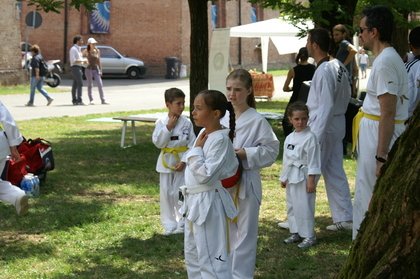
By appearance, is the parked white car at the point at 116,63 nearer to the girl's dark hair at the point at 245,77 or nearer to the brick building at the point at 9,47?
the brick building at the point at 9,47

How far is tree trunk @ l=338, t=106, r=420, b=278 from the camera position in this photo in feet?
14.8

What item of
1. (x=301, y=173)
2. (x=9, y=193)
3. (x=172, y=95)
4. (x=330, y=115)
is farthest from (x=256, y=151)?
(x=9, y=193)

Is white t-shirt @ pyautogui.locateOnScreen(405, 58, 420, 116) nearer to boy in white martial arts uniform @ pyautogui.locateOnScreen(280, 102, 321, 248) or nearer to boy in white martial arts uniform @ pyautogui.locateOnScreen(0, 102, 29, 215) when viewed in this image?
boy in white martial arts uniform @ pyautogui.locateOnScreen(280, 102, 321, 248)

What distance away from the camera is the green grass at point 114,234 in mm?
8477

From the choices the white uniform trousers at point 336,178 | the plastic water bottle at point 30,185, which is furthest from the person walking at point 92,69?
the white uniform trousers at point 336,178

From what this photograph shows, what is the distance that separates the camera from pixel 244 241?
7762 millimetres

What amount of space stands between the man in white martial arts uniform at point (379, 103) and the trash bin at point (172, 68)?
45372 mm

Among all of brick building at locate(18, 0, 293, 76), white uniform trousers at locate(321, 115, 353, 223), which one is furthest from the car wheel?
white uniform trousers at locate(321, 115, 353, 223)

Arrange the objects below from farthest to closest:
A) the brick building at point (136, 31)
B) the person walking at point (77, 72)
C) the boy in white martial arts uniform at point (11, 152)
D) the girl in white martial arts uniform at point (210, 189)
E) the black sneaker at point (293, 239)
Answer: the brick building at point (136, 31) → the person walking at point (77, 72) → the boy in white martial arts uniform at point (11, 152) → the black sneaker at point (293, 239) → the girl in white martial arts uniform at point (210, 189)

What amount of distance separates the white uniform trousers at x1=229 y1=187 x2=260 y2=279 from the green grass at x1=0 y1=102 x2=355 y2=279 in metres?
0.51

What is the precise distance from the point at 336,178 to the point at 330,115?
2.79 feet

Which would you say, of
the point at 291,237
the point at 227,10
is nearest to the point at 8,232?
the point at 291,237

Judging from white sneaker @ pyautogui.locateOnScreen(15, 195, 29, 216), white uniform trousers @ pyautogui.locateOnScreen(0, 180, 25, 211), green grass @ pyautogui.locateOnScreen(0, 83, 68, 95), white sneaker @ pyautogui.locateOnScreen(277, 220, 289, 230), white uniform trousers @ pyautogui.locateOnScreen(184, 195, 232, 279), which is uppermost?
white uniform trousers @ pyautogui.locateOnScreen(184, 195, 232, 279)

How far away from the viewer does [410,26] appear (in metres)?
16.2
